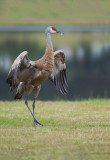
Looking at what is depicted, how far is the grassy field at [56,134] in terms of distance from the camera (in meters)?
6.51

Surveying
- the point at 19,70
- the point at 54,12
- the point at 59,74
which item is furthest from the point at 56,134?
the point at 54,12

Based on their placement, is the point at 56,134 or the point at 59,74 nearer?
the point at 56,134

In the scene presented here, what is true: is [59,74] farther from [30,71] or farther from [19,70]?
[19,70]

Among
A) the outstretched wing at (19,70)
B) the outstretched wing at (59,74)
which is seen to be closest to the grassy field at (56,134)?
the outstretched wing at (59,74)

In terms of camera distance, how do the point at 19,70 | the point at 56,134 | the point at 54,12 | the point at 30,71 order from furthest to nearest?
1. the point at 54,12
2. the point at 30,71
3. the point at 19,70
4. the point at 56,134

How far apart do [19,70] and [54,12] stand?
429 ft

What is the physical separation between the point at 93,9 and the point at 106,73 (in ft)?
364

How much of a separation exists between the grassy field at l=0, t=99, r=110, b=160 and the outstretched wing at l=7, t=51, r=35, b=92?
0.84 metres

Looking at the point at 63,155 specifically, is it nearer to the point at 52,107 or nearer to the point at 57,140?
the point at 57,140

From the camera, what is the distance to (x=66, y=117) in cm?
1090

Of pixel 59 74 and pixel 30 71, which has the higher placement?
pixel 30 71

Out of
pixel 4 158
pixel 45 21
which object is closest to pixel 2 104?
pixel 4 158

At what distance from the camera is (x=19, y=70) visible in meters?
9.82

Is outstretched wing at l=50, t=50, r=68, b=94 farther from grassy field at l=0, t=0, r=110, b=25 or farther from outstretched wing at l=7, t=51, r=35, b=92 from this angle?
grassy field at l=0, t=0, r=110, b=25
